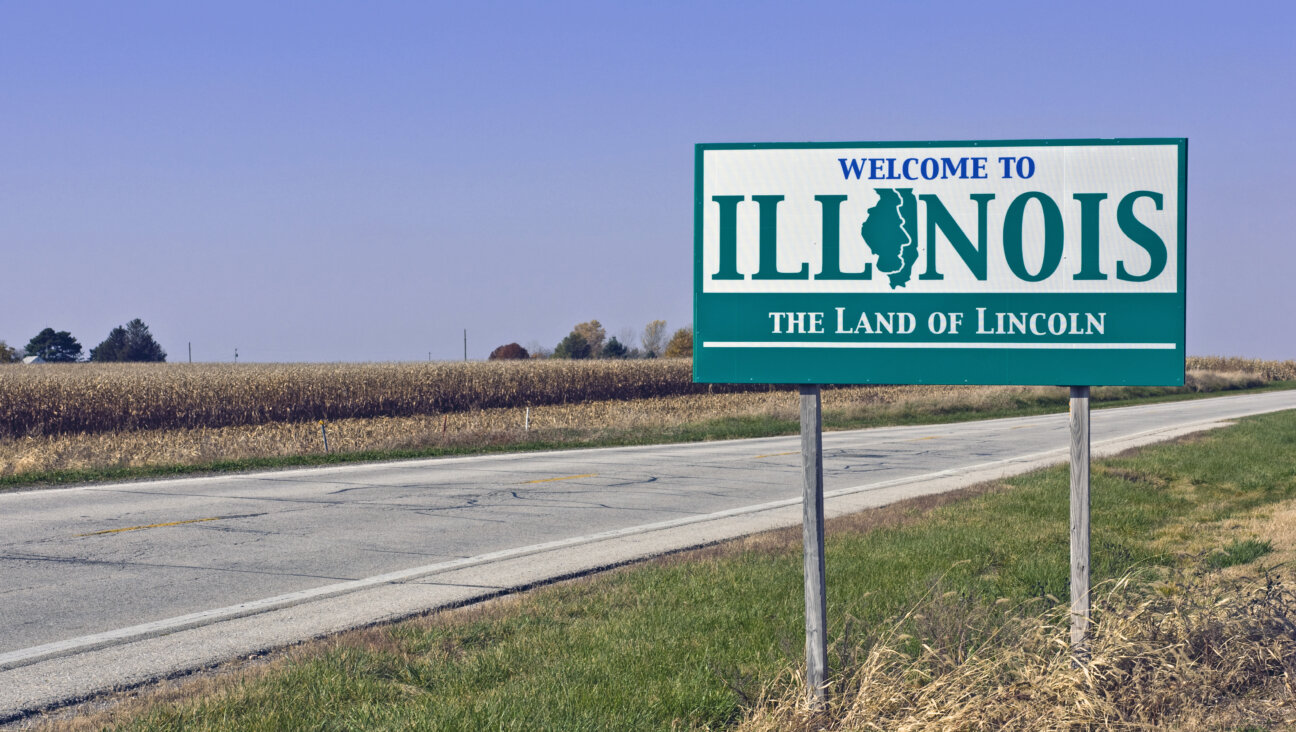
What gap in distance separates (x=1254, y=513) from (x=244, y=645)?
32.2 ft

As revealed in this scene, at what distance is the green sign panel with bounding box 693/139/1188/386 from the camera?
471 cm

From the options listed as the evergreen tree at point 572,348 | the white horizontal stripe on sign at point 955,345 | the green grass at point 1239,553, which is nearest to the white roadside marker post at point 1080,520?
the white horizontal stripe on sign at point 955,345

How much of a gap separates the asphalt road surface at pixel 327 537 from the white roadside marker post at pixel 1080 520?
15.4 ft

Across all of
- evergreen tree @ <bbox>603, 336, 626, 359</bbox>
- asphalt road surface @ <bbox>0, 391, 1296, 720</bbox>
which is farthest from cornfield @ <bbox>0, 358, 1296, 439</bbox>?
evergreen tree @ <bbox>603, 336, 626, 359</bbox>

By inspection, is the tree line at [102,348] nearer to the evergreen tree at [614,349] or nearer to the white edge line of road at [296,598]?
the evergreen tree at [614,349]

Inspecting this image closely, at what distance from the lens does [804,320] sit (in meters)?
4.78

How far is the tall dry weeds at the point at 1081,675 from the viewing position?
14.1 ft

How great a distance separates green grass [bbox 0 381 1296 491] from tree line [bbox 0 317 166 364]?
276ft

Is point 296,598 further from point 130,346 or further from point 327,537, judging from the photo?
point 130,346

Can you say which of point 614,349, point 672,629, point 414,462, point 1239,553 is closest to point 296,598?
point 672,629

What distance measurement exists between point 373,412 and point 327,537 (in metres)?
29.0

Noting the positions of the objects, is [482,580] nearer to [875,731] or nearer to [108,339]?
[875,731]

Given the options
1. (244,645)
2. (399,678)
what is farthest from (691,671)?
(244,645)

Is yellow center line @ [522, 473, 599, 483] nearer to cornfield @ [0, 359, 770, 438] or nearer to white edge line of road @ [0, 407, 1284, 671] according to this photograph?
white edge line of road @ [0, 407, 1284, 671]
